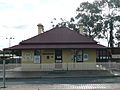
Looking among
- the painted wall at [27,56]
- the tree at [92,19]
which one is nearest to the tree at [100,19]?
the tree at [92,19]

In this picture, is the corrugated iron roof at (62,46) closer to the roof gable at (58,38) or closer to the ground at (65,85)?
the roof gable at (58,38)

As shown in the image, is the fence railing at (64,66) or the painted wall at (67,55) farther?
the painted wall at (67,55)

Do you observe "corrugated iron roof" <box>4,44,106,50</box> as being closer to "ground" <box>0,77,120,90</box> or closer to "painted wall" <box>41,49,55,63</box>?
"painted wall" <box>41,49,55,63</box>

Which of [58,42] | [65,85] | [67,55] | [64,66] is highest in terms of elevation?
[58,42]

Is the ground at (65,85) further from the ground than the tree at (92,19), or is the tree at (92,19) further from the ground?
the tree at (92,19)

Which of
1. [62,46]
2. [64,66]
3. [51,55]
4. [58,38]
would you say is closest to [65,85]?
[64,66]

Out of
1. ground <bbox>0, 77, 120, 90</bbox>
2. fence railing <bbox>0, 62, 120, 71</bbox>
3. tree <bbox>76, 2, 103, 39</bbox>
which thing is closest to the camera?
ground <bbox>0, 77, 120, 90</bbox>

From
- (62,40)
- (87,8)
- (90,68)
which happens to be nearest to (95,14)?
(87,8)

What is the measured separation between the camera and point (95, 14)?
50875 millimetres

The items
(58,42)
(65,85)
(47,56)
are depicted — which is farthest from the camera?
(58,42)

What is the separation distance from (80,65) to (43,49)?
4832 mm

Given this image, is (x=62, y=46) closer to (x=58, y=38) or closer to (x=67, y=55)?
(x=67, y=55)

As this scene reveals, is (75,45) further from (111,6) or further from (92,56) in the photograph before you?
(111,6)

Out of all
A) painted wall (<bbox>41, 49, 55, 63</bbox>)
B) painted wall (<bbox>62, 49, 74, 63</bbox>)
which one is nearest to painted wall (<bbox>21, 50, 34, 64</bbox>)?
painted wall (<bbox>41, 49, 55, 63</bbox>)
